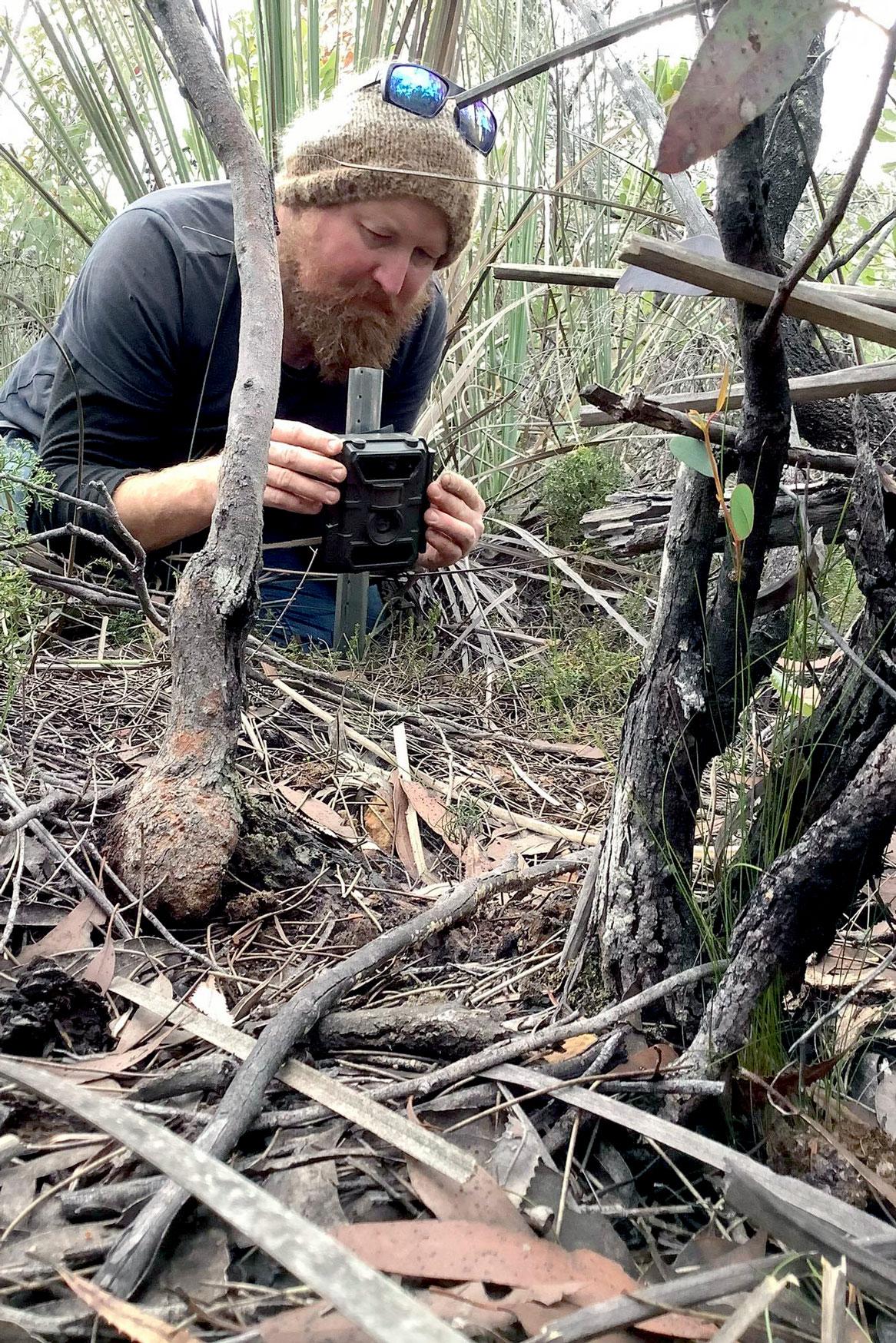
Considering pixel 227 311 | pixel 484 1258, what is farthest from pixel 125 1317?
pixel 227 311

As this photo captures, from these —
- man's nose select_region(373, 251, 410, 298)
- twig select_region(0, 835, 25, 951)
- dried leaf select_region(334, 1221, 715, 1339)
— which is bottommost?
dried leaf select_region(334, 1221, 715, 1339)

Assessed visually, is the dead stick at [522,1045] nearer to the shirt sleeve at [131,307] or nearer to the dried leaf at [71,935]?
the dried leaf at [71,935]

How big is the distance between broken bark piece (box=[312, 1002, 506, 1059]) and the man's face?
174 cm

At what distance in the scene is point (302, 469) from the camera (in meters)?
1.80

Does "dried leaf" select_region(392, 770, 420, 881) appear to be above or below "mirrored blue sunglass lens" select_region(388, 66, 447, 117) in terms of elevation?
below

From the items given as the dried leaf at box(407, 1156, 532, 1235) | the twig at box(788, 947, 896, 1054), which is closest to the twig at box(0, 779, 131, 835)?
the dried leaf at box(407, 1156, 532, 1235)

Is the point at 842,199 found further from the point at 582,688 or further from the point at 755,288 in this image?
the point at 582,688

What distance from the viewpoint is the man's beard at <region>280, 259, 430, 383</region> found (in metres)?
2.31

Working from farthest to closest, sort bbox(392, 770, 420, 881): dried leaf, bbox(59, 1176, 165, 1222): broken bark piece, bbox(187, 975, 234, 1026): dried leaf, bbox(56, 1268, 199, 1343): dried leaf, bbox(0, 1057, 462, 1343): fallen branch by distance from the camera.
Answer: bbox(392, 770, 420, 881): dried leaf
bbox(187, 975, 234, 1026): dried leaf
bbox(59, 1176, 165, 1222): broken bark piece
bbox(56, 1268, 199, 1343): dried leaf
bbox(0, 1057, 462, 1343): fallen branch

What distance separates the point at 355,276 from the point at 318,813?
1425mm

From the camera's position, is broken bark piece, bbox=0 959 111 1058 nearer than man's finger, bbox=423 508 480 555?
Yes

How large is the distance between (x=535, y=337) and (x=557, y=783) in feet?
7.38

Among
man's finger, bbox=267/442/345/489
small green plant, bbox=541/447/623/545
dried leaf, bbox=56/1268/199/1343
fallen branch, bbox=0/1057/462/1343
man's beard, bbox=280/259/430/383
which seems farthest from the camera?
small green plant, bbox=541/447/623/545

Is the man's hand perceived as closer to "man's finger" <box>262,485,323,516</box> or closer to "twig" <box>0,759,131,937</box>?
"man's finger" <box>262,485,323,516</box>
